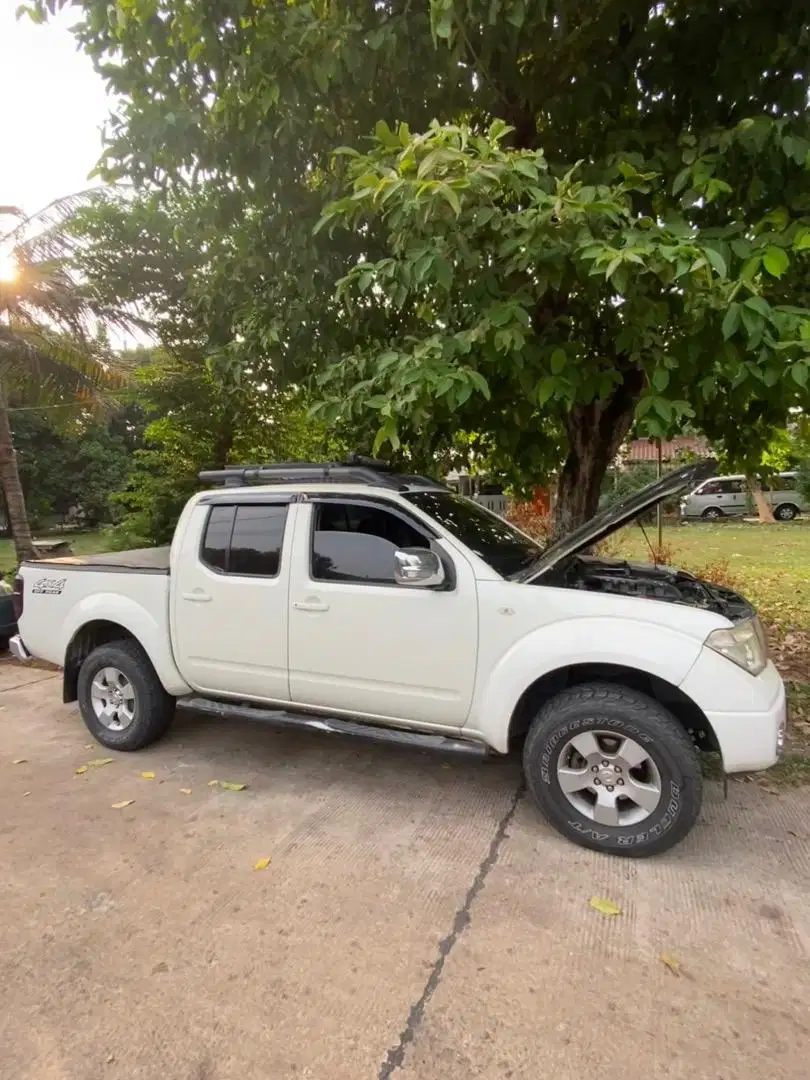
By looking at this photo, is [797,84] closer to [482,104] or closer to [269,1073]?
[482,104]

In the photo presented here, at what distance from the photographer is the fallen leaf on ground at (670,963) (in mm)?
2412

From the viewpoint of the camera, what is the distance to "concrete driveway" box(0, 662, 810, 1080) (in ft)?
6.89

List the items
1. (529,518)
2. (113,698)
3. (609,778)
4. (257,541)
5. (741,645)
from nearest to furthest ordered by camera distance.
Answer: (741,645) < (609,778) < (257,541) < (113,698) < (529,518)

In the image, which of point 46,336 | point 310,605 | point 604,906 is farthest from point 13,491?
point 604,906

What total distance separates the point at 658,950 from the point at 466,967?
735mm

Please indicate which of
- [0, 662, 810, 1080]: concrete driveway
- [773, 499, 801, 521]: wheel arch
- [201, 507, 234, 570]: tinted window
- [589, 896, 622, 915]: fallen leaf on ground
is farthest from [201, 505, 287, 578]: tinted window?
[773, 499, 801, 521]: wheel arch

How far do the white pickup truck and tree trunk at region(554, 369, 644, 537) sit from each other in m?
2.08

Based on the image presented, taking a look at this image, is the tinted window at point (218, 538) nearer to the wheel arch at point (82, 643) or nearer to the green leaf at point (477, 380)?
the wheel arch at point (82, 643)

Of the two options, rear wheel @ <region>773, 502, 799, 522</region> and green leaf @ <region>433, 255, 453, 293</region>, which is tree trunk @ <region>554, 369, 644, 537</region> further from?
rear wheel @ <region>773, 502, 799, 522</region>

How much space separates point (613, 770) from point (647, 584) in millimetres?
1074

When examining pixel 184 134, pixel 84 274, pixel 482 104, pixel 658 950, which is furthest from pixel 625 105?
pixel 84 274

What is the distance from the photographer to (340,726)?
3744mm

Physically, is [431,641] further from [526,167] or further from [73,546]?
[73,546]

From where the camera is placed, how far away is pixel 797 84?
3908 millimetres
